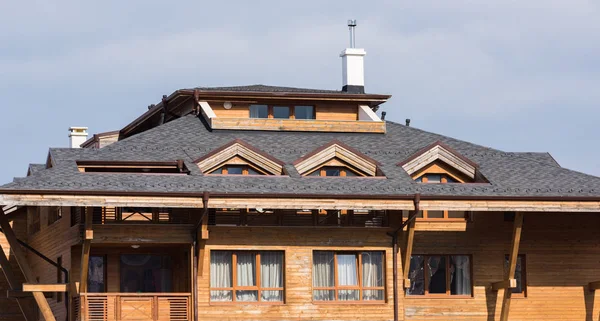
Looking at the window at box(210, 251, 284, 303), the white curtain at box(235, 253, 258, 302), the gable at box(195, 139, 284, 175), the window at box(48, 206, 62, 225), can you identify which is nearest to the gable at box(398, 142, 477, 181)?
the gable at box(195, 139, 284, 175)

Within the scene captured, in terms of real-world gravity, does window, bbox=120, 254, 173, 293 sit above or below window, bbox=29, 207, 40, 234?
below

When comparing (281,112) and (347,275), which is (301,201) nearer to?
(347,275)

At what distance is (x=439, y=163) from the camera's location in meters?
48.7

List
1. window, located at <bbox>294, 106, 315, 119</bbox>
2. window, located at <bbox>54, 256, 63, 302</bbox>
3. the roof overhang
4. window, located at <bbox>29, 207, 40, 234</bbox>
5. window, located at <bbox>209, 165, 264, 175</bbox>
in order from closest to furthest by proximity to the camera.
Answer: the roof overhang → window, located at <bbox>54, 256, 63, 302</bbox> → window, located at <bbox>209, 165, 264, 175</bbox> → window, located at <bbox>29, 207, 40, 234</bbox> → window, located at <bbox>294, 106, 315, 119</bbox>

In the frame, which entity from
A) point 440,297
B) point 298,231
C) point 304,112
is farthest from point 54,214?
point 440,297

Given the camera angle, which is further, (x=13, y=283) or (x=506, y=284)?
(x=13, y=283)

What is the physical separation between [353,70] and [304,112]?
12.3ft

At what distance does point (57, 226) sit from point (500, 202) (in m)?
14.5

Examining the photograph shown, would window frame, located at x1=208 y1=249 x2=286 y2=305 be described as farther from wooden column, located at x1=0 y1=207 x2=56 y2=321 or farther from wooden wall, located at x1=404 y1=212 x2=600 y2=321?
wooden column, located at x1=0 y1=207 x2=56 y2=321

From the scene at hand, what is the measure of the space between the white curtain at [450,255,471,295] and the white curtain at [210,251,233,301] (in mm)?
7593

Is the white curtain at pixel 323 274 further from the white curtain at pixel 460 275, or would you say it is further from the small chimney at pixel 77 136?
the small chimney at pixel 77 136

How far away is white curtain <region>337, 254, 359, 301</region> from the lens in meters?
47.0

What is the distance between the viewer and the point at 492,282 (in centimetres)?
4844

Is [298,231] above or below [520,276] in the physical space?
above
